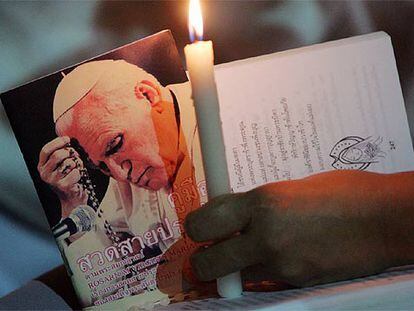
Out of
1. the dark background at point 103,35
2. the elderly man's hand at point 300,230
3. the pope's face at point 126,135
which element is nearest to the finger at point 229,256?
the elderly man's hand at point 300,230

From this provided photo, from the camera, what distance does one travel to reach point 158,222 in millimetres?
599

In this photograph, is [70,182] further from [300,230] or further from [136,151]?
[300,230]

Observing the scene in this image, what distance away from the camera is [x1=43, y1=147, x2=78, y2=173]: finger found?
0.59m

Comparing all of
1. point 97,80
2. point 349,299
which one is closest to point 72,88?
point 97,80

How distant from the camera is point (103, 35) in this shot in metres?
0.66

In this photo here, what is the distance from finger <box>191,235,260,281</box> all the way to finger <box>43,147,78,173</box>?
15 cm

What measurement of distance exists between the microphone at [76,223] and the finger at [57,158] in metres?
0.04

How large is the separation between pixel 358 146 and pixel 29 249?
0.32 m

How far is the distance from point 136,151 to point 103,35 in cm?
13

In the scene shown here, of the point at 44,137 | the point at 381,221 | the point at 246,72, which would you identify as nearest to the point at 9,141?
the point at 44,137

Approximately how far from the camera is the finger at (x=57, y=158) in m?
0.59

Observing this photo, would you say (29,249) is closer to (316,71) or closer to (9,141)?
(9,141)

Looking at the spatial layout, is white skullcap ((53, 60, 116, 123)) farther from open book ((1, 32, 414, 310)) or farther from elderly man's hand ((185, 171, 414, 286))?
elderly man's hand ((185, 171, 414, 286))

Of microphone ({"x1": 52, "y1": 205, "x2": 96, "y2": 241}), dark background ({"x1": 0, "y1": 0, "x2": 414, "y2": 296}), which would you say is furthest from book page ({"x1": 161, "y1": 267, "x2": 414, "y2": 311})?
dark background ({"x1": 0, "y1": 0, "x2": 414, "y2": 296})
